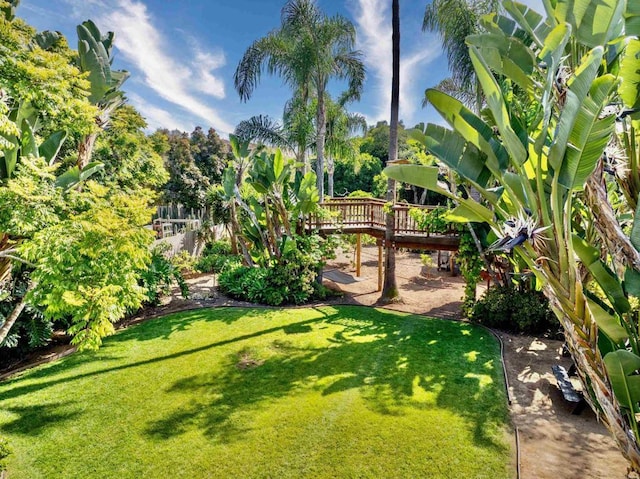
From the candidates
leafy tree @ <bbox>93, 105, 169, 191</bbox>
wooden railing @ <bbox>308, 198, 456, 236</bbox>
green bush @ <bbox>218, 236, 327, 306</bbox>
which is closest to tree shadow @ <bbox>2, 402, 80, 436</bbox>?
leafy tree @ <bbox>93, 105, 169, 191</bbox>

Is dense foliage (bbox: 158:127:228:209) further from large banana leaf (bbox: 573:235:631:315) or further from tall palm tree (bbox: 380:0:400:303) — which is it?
large banana leaf (bbox: 573:235:631:315)

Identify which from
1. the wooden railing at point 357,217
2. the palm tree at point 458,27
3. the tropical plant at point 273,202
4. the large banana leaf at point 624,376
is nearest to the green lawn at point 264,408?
the large banana leaf at point 624,376

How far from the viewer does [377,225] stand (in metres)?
13.9

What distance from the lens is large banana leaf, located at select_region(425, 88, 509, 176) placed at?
3.00m

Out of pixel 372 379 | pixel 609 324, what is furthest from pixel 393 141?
pixel 609 324

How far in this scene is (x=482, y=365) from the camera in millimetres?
6992

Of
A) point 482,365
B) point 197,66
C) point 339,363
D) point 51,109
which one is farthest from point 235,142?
point 482,365

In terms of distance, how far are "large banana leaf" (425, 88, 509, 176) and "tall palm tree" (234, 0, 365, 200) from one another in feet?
41.8

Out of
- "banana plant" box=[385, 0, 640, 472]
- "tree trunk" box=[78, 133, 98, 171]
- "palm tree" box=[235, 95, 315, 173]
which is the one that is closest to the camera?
"banana plant" box=[385, 0, 640, 472]

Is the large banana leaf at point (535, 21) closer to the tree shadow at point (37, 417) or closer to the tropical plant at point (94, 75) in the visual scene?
the tropical plant at point (94, 75)

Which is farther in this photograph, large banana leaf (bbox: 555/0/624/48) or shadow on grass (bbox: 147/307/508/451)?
shadow on grass (bbox: 147/307/508/451)

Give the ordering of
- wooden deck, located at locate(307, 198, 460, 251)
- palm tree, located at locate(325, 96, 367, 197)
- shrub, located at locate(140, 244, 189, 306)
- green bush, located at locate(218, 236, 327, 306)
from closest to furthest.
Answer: shrub, located at locate(140, 244, 189, 306), wooden deck, located at locate(307, 198, 460, 251), green bush, located at locate(218, 236, 327, 306), palm tree, located at locate(325, 96, 367, 197)

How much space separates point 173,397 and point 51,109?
483 centimetres

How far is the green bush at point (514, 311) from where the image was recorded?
8.85m
